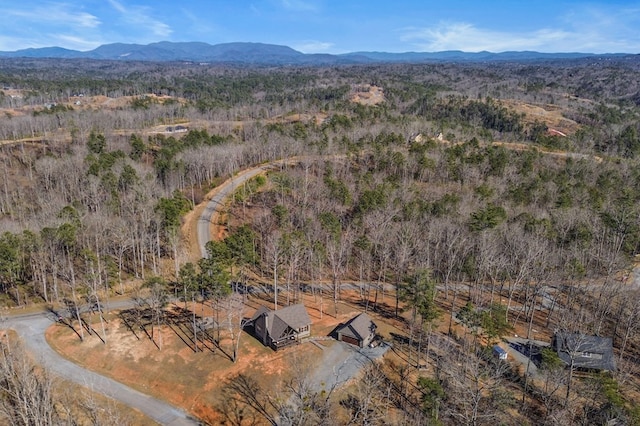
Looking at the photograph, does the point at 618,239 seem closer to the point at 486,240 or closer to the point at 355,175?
the point at 486,240

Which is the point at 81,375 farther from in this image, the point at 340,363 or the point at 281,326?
the point at 340,363

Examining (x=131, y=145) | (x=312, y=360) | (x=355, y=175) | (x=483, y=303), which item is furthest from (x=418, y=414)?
(x=131, y=145)

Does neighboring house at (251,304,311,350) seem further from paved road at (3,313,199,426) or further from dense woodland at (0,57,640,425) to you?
paved road at (3,313,199,426)

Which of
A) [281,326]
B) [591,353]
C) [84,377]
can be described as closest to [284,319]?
[281,326]

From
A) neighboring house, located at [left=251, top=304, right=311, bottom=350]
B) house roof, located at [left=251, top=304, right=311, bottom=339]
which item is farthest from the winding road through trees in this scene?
house roof, located at [left=251, top=304, right=311, bottom=339]

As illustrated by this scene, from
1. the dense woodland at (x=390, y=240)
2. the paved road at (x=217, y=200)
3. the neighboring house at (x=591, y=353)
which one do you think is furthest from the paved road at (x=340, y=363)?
the paved road at (x=217, y=200)
